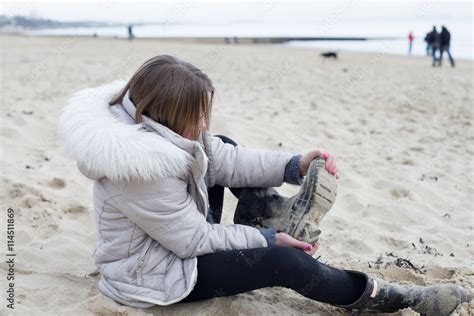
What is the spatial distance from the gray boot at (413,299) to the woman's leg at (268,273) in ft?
0.20

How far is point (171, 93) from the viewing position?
2045 millimetres

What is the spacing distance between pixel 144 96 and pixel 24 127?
296 centimetres

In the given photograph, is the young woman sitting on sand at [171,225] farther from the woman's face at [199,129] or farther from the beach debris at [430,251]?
the beach debris at [430,251]

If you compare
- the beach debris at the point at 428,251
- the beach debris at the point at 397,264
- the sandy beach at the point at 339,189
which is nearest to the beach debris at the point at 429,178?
the sandy beach at the point at 339,189

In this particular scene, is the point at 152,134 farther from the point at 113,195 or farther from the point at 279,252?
the point at 279,252

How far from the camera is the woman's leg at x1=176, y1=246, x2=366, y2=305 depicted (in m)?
2.09

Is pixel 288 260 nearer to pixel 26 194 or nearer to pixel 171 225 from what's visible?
pixel 171 225

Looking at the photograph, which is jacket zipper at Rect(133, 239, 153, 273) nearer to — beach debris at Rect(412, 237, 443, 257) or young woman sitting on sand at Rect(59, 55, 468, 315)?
young woman sitting on sand at Rect(59, 55, 468, 315)

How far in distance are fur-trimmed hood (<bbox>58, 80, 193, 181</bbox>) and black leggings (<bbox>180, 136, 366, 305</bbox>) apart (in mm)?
398

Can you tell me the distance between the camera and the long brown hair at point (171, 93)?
2047 millimetres

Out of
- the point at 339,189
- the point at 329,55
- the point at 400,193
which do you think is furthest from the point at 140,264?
the point at 329,55

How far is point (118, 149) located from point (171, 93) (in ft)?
0.97

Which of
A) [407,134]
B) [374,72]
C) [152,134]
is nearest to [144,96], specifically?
[152,134]

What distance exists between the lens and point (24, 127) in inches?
182
